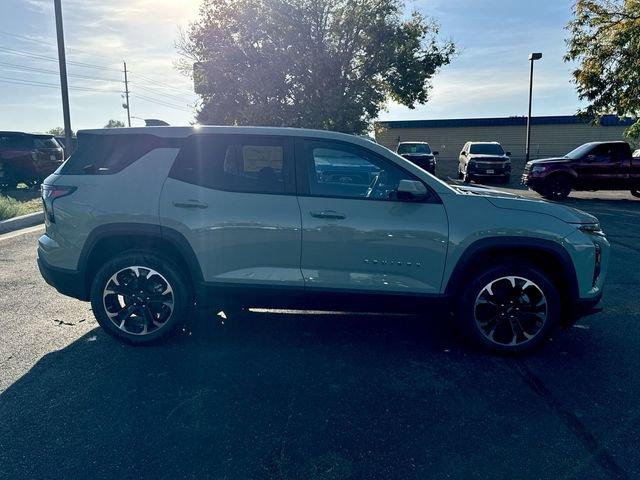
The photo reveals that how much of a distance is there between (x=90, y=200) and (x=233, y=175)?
47.2 inches

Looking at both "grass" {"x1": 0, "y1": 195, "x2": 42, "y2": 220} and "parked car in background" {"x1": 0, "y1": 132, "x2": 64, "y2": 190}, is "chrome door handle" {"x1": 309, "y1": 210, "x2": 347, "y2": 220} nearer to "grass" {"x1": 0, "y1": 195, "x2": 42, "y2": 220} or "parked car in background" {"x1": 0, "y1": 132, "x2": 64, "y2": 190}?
"grass" {"x1": 0, "y1": 195, "x2": 42, "y2": 220}

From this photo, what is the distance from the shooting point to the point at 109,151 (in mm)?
4000

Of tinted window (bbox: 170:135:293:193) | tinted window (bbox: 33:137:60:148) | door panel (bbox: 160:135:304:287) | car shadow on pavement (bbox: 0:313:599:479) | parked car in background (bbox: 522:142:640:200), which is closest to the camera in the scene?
car shadow on pavement (bbox: 0:313:599:479)

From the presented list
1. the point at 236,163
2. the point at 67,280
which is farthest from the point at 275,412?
the point at 67,280

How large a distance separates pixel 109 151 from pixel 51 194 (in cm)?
60

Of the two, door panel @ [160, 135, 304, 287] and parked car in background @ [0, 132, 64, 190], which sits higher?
parked car in background @ [0, 132, 64, 190]

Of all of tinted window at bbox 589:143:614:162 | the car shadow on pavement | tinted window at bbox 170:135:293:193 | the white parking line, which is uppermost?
tinted window at bbox 589:143:614:162

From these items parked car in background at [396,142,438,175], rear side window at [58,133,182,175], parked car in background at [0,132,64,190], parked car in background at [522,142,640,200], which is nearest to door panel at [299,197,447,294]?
rear side window at [58,133,182,175]

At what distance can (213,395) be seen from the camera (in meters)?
3.20

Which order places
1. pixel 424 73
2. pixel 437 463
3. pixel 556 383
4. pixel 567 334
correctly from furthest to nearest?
pixel 424 73 < pixel 567 334 < pixel 556 383 < pixel 437 463

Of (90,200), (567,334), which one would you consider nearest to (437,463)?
(567,334)

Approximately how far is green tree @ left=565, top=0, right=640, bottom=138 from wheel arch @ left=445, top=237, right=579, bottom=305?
15772 mm

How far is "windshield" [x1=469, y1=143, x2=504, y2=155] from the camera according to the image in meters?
20.9

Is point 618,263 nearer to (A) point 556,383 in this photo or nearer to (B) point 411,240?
(A) point 556,383
